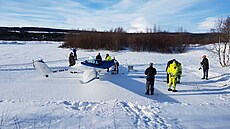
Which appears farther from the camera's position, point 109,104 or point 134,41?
point 134,41

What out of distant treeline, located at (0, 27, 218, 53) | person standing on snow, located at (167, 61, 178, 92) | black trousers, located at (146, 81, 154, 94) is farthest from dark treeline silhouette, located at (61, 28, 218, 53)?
black trousers, located at (146, 81, 154, 94)

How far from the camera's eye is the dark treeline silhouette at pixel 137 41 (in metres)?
42.6

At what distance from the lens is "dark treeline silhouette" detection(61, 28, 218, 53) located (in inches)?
1678

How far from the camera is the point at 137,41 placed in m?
43.3

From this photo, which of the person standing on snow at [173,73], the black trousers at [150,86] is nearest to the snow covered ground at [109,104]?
the black trousers at [150,86]

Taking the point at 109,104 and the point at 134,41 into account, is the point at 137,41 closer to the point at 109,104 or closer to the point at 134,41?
the point at 134,41

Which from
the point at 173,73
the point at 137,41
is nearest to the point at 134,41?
the point at 137,41

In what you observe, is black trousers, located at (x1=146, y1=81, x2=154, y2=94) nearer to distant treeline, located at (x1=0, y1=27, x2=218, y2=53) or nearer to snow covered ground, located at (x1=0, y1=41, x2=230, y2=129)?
snow covered ground, located at (x1=0, y1=41, x2=230, y2=129)

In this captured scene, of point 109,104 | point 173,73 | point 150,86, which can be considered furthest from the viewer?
point 173,73

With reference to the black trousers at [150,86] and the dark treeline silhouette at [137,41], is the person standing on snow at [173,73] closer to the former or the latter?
the black trousers at [150,86]

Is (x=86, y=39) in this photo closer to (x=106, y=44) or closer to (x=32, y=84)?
(x=106, y=44)

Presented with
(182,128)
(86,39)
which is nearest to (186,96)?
(182,128)

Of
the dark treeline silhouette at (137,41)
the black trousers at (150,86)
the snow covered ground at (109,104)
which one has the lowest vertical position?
the snow covered ground at (109,104)

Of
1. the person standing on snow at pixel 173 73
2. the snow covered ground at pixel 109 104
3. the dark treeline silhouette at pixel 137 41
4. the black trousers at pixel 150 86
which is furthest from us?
the dark treeline silhouette at pixel 137 41
